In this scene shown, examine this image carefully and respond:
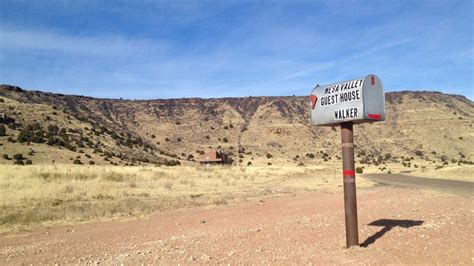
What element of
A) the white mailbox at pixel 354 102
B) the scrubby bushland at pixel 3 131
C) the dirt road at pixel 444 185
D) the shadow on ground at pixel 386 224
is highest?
the scrubby bushland at pixel 3 131

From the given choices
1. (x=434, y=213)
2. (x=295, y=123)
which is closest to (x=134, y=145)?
(x=295, y=123)

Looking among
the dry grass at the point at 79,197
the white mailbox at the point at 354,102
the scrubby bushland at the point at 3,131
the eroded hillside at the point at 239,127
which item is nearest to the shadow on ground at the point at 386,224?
the white mailbox at the point at 354,102

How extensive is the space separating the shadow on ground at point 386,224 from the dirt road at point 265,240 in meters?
0.02

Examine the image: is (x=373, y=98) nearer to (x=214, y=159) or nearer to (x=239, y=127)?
(x=214, y=159)

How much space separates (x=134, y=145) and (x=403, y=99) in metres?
62.6

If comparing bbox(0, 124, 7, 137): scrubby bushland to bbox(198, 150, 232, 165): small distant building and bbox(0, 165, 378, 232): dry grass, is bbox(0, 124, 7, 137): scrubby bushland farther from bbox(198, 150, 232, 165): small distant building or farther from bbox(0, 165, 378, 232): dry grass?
bbox(198, 150, 232, 165): small distant building

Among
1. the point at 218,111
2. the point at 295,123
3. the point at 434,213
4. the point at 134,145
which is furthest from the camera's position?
the point at 218,111

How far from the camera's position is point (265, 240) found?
317 inches

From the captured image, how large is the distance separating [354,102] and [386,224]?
3.22 metres

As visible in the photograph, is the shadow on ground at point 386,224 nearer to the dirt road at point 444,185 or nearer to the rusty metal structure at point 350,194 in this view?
the rusty metal structure at point 350,194

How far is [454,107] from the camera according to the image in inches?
3777

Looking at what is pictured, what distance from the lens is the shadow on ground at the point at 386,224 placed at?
7.40 metres

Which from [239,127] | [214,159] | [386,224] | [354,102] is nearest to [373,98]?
[354,102]

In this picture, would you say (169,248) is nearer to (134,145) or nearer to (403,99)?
(134,145)
